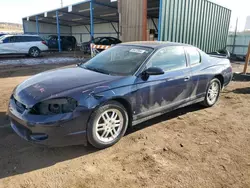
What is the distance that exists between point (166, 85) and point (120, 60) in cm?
93

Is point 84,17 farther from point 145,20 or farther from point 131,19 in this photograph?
point 145,20

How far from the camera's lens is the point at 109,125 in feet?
9.85

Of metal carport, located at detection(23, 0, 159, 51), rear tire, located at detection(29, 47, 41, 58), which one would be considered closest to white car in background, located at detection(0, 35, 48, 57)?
rear tire, located at detection(29, 47, 41, 58)

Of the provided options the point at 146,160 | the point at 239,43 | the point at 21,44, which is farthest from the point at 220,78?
the point at 21,44

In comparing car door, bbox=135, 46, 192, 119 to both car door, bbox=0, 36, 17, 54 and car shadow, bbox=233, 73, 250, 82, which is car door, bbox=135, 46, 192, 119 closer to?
car shadow, bbox=233, 73, 250, 82

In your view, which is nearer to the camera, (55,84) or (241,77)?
(55,84)

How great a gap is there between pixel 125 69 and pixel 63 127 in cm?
139

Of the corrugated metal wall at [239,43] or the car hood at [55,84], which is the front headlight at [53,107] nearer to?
the car hood at [55,84]

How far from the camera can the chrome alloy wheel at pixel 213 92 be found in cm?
474

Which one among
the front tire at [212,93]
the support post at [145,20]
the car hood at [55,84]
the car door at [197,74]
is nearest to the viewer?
the car hood at [55,84]

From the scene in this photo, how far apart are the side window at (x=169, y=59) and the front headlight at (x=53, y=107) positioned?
1496mm

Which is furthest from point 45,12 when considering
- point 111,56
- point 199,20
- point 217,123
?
point 217,123

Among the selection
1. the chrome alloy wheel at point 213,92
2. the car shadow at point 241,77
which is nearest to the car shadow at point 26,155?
the chrome alloy wheel at point 213,92

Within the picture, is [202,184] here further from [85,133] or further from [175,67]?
[175,67]
